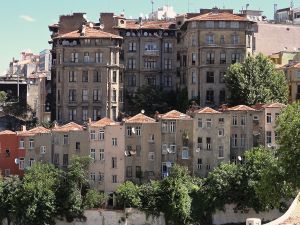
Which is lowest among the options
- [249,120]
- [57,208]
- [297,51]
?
[57,208]

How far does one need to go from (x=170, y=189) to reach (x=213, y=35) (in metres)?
22.8

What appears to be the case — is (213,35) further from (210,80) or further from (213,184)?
(213,184)

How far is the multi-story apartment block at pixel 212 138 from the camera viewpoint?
68938 mm

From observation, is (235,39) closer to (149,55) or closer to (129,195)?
(149,55)

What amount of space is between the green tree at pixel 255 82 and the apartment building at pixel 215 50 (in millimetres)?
3546

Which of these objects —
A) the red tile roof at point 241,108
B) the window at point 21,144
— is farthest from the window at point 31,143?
the red tile roof at point 241,108

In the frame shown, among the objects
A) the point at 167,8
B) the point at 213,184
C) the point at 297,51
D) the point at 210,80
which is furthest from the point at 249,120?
the point at 167,8

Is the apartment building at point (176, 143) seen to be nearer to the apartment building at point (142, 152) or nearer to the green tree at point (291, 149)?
the apartment building at point (142, 152)

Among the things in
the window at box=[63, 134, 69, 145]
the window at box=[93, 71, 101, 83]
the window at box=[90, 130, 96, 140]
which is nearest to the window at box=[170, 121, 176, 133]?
the window at box=[90, 130, 96, 140]

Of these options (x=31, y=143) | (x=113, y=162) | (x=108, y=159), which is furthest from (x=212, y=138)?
(x=31, y=143)

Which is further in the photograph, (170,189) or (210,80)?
(210,80)

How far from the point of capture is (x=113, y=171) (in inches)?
2736

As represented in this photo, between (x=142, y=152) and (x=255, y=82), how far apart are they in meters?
14.4

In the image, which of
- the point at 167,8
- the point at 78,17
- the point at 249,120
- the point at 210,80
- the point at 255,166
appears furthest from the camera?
the point at 167,8
